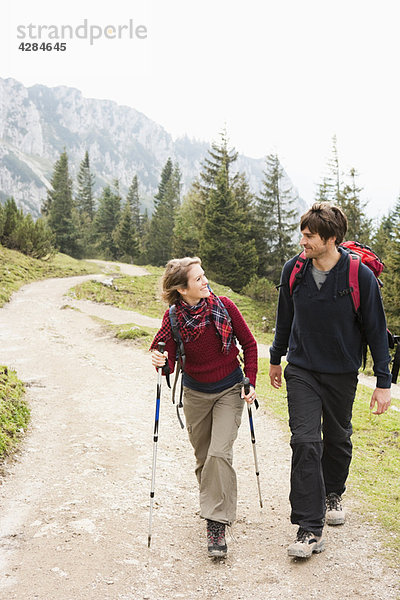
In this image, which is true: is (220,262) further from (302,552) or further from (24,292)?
(302,552)

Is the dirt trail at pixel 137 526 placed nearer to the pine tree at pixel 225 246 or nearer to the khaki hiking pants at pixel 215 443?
the khaki hiking pants at pixel 215 443

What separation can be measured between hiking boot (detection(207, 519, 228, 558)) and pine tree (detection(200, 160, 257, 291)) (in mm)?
32475

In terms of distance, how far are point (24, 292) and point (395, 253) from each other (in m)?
18.8

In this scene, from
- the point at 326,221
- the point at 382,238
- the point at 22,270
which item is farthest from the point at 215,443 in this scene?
the point at 382,238

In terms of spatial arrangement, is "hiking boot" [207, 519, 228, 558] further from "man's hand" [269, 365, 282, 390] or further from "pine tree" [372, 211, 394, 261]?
"pine tree" [372, 211, 394, 261]

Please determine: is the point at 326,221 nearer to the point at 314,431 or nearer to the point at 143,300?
the point at 314,431

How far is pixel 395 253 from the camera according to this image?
26.1m

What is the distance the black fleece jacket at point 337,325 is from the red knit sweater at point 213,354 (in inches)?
16.6

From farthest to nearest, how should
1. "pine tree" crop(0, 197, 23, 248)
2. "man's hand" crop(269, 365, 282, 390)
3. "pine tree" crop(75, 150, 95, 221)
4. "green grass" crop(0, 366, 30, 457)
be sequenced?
"pine tree" crop(75, 150, 95, 221)
"pine tree" crop(0, 197, 23, 248)
"green grass" crop(0, 366, 30, 457)
"man's hand" crop(269, 365, 282, 390)

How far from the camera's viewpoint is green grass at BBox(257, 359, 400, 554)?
183 inches

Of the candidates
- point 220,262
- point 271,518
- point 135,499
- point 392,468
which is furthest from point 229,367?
point 220,262

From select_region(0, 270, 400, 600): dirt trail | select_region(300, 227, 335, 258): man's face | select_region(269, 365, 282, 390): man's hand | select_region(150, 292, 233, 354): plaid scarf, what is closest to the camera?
select_region(0, 270, 400, 600): dirt trail

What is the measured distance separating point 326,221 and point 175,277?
1.27 metres

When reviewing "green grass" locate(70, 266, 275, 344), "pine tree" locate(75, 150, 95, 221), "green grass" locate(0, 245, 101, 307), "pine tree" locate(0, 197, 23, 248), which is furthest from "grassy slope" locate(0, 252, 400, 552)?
"pine tree" locate(75, 150, 95, 221)
